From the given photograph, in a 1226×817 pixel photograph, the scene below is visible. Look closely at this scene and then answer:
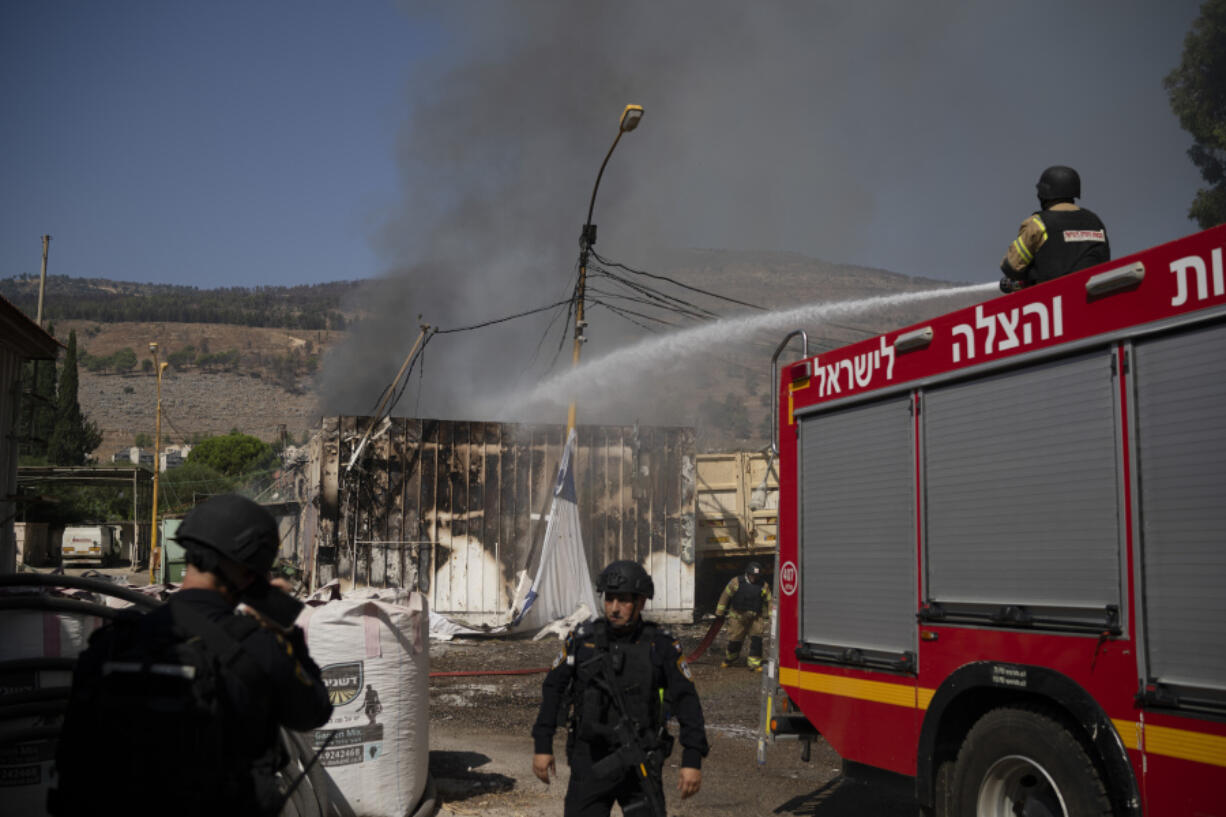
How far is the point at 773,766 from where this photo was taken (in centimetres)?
809

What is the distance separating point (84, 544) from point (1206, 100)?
137ft

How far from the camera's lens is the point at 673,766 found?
8094 mm

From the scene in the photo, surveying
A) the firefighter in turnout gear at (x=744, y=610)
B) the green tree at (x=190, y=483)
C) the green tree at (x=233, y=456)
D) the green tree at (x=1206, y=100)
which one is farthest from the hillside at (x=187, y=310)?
the firefighter in turnout gear at (x=744, y=610)

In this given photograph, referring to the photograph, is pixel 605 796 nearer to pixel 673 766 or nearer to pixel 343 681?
pixel 343 681

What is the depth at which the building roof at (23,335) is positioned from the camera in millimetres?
12695

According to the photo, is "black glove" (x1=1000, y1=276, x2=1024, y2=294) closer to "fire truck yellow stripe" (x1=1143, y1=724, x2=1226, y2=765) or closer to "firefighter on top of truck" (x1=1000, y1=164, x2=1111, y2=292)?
"firefighter on top of truck" (x1=1000, y1=164, x2=1111, y2=292)

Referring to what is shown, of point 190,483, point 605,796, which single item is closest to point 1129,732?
point 605,796

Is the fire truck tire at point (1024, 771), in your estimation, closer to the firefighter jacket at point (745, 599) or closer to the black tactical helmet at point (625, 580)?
the black tactical helmet at point (625, 580)

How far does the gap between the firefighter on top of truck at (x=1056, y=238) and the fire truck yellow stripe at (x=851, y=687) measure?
2309 millimetres

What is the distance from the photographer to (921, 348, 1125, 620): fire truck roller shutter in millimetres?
4078

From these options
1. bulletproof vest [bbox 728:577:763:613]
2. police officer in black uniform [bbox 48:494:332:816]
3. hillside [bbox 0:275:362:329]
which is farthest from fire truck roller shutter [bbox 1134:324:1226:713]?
hillside [bbox 0:275:362:329]

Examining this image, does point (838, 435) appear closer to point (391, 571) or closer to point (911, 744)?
point (911, 744)

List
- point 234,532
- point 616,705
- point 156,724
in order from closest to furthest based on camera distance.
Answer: point 156,724
point 234,532
point 616,705

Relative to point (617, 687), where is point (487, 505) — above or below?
above
